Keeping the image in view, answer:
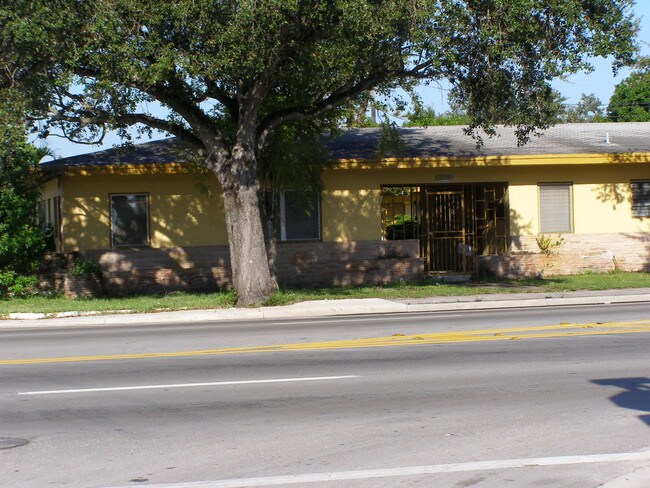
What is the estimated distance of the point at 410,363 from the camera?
11.7 meters

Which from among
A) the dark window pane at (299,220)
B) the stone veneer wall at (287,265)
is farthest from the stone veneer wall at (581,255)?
the dark window pane at (299,220)

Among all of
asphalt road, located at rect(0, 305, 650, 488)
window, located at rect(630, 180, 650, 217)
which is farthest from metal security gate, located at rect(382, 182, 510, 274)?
asphalt road, located at rect(0, 305, 650, 488)

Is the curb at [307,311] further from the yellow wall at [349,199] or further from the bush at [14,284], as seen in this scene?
the yellow wall at [349,199]

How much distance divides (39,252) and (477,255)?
13168 millimetres

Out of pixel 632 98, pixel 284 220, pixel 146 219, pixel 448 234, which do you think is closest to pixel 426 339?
pixel 284 220

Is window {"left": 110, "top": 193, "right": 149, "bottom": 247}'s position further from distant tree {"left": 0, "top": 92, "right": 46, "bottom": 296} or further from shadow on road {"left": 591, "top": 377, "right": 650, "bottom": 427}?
shadow on road {"left": 591, "top": 377, "right": 650, "bottom": 427}

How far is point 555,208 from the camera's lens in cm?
2678

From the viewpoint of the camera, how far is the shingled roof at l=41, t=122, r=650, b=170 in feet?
82.1

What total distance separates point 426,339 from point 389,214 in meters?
13.4

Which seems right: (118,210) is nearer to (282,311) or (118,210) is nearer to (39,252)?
(39,252)

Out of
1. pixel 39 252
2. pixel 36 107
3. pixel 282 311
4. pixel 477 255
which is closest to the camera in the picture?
pixel 36 107

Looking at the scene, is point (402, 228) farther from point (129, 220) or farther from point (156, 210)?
point (129, 220)

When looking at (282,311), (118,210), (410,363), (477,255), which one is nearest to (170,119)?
(118,210)

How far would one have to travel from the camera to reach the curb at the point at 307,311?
18.9 metres
